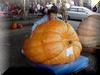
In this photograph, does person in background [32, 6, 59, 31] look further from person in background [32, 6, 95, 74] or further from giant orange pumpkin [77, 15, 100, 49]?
giant orange pumpkin [77, 15, 100, 49]

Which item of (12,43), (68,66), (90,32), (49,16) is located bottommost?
(68,66)

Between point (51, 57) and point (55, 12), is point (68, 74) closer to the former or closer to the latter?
point (51, 57)

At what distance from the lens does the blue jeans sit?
7.72ft

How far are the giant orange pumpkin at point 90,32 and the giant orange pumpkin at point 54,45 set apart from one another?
65 mm

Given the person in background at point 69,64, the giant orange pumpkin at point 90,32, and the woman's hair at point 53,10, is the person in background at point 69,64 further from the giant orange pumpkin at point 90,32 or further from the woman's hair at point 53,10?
the giant orange pumpkin at point 90,32

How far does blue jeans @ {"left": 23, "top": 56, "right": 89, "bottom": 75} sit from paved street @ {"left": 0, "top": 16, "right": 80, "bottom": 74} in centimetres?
21

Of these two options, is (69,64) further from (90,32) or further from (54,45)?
(90,32)

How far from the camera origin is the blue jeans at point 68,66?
235 centimetres

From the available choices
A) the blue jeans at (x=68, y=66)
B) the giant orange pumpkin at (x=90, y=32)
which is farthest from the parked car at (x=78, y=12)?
the blue jeans at (x=68, y=66)

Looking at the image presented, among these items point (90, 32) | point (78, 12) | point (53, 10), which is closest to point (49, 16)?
point (53, 10)

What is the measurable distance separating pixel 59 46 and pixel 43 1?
42 centimetres

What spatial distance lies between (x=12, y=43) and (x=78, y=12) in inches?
24.6

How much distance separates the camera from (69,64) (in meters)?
2.35

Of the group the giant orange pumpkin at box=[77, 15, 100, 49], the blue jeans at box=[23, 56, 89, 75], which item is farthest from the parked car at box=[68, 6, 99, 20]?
the blue jeans at box=[23, 56, 89, 75]
